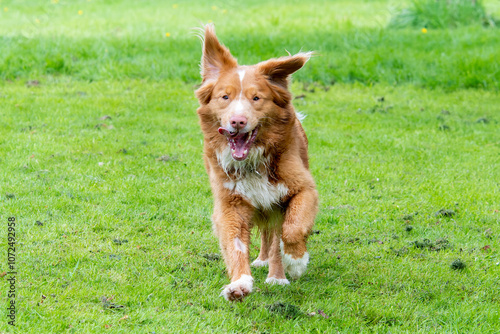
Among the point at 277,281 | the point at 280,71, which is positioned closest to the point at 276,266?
the point at 277,281

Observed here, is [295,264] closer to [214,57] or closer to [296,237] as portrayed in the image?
[296,237]

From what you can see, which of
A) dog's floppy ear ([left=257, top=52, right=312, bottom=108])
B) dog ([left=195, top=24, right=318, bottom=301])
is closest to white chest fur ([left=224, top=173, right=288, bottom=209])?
dog ([left=195, top=24, right=318, bottom=301])

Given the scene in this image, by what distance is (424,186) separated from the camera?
746 cm

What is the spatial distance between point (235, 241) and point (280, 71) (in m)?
1.45

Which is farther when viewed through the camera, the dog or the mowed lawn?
the dog

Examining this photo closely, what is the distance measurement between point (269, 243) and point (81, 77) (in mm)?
7615

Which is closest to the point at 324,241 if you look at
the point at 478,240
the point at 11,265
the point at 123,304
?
the point at 478,240

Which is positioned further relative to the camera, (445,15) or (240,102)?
(445,15)

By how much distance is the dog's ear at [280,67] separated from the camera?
502 cm

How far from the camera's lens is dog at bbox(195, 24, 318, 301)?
464 cm

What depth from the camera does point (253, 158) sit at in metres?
4.87

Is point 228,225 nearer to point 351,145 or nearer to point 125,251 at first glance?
point 125,251

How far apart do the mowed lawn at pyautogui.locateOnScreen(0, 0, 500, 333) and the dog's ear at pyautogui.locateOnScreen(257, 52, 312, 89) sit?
148 cm

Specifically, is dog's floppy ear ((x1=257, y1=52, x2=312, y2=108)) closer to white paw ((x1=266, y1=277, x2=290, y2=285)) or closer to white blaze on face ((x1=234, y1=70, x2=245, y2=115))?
white blaze on face ((x1=234, y1=70, x2=245, y2=115))
